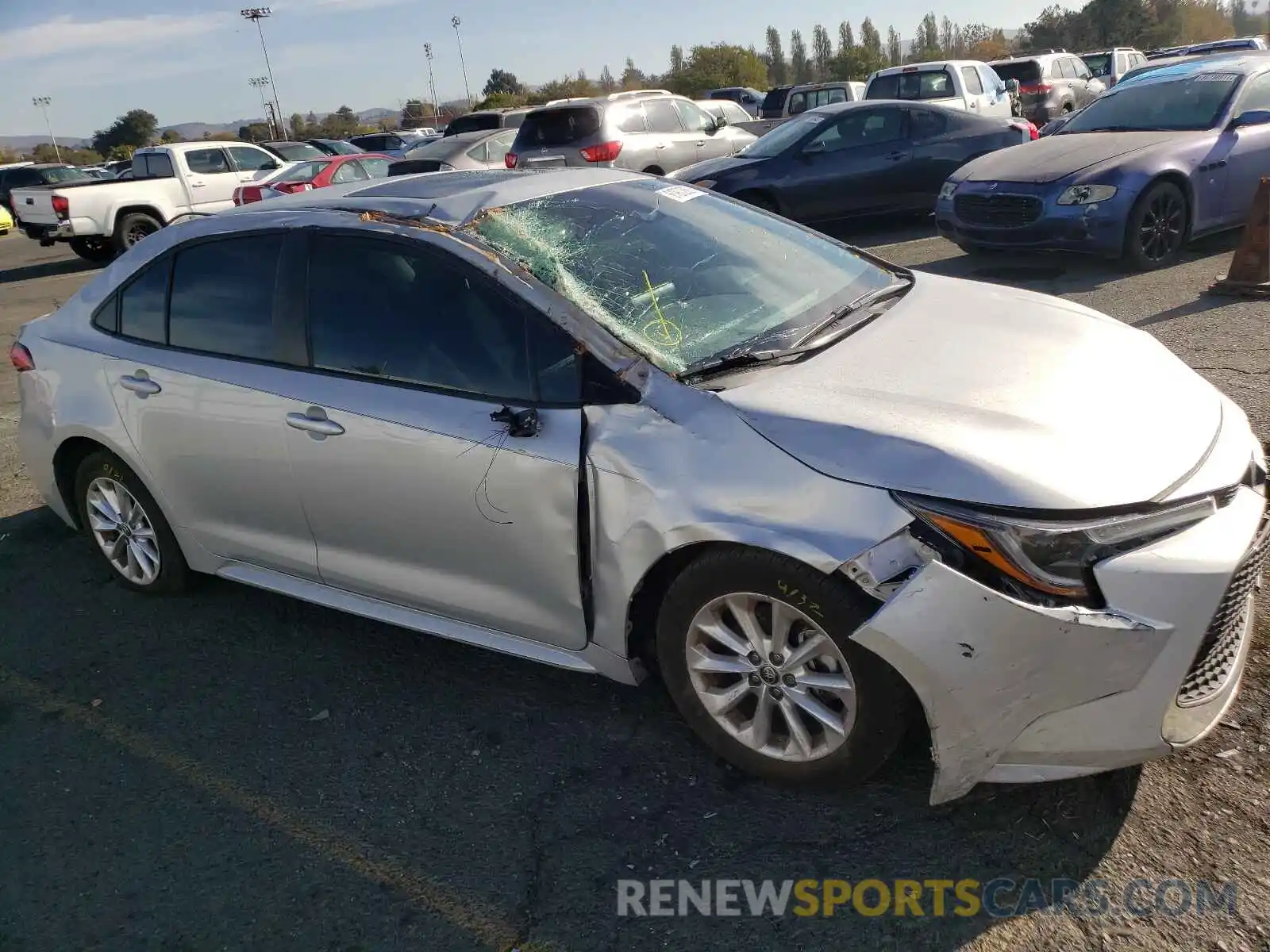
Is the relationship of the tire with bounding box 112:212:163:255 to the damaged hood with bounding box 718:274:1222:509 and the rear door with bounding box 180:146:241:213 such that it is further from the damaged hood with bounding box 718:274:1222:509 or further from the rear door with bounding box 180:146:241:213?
the damaged hood with bounding box 718:274:1222:509

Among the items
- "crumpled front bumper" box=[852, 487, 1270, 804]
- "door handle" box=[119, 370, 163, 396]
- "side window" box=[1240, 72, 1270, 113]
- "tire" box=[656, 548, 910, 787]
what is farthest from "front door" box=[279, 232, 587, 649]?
"side window" box=[1240, 72, 1270, 113]

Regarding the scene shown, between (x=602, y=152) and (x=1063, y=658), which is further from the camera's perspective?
(x=602, y=152)

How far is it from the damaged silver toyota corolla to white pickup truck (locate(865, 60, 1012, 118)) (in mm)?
12988

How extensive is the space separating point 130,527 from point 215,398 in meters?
1.01

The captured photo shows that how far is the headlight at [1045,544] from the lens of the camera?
234cm

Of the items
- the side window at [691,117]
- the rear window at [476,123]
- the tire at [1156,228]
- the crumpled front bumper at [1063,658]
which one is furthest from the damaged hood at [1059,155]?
the rear window at [476,123]

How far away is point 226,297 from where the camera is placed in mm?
3793

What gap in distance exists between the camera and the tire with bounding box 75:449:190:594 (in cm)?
418

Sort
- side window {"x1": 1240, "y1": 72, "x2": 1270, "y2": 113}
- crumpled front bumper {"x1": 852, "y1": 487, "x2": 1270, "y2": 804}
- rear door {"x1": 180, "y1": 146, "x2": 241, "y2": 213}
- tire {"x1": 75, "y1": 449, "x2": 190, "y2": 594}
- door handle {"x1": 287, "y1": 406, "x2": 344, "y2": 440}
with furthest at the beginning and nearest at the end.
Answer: rear door {"x1": 180, "y1": 146, "x2": 241, "y2": 213} → side window {"x1": 1240, "y1": 72, "x2": 1270, "y2": 113} → tire {"x1": 75, "y1": 449, "x2": 190, "y2": 594} → door handle {"x1": 287, "y1": 406, "x2": 344, "y2": 440} → crumpled front bumper {"x1": 852, "y1": 487, "x2": 1270, "y2": 804}

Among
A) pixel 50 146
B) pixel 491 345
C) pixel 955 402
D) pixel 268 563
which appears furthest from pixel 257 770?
pixel 50 146

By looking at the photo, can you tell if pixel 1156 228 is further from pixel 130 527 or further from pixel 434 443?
pixel 130 527

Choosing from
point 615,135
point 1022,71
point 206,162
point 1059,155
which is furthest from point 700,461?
point 1022,71

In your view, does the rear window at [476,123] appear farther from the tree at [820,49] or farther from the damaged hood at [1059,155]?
the tree at [820,49]

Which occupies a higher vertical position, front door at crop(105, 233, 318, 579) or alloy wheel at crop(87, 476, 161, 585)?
front door at crop(105, 233, 318, 579)
